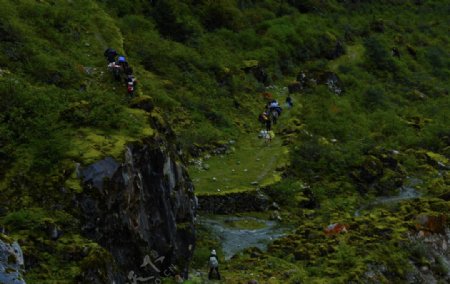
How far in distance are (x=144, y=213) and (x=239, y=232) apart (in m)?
9.96

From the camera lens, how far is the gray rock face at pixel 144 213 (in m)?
13.8

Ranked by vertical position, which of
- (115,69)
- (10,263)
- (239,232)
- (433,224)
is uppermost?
(115,69)

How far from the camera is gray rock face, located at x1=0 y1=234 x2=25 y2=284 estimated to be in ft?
32.8

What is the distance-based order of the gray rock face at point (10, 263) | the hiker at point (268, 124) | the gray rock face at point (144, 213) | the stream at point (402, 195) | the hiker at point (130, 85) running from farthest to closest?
the hiker at point (268, 124) → the stream at point (402, 195) → the hiker at point (130, 85) → the gray rock face at point (144, 213) → the gray rock face at point (10, 263)

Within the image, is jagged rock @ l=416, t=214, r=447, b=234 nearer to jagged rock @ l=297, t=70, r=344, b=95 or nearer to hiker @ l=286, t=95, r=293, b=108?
hiker @ l=286, t=95, r=293, b=108

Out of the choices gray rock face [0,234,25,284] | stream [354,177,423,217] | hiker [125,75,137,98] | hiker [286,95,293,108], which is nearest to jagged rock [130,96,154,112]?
hiker [125,75,137,98]

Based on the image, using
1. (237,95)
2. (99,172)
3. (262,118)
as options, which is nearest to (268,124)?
(262,118)

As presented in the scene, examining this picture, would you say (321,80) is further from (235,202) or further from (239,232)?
(239,232)

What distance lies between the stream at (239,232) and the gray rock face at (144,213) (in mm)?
4887

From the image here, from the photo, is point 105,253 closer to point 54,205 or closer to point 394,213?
point 54,205

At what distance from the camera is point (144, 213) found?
51.0ft

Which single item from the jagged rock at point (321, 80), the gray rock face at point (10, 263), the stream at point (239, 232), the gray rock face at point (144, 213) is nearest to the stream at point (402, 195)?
the stream at point (239, 232)

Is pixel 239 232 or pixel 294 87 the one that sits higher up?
pixel 294 87

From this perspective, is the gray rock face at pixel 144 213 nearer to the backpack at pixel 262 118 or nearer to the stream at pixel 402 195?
the stream at pixel 402 195
